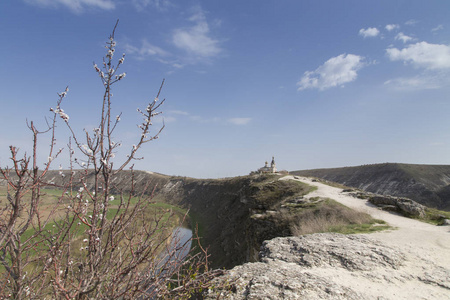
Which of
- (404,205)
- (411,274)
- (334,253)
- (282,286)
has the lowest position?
(411,274)

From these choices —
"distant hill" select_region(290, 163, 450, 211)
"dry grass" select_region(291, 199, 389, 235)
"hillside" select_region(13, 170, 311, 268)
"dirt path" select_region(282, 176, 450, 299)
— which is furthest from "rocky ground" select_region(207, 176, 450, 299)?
"distant hill" select_region(290, 163, 450, 211)

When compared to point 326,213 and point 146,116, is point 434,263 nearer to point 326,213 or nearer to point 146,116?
point 326,213

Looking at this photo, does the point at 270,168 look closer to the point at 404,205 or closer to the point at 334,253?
the point at 404,205

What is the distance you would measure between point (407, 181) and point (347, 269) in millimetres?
70035

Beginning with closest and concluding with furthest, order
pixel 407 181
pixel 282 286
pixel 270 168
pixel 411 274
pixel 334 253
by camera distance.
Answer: pixel 282 286 → pixel 411 274 → pixel 334 253 → pixel 270 168 → pixel 407 181

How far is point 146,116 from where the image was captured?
314 cm

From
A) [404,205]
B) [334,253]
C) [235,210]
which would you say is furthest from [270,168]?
[334,253]

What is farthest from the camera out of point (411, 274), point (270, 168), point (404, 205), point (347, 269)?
point (270, 168)

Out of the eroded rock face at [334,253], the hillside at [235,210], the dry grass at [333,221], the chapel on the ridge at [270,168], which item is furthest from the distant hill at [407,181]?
the eroded rock face at [334,253]

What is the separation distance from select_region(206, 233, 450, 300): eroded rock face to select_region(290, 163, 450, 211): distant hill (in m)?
52.2

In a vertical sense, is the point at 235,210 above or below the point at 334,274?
below

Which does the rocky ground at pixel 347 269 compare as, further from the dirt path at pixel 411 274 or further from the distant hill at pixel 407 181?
the distant hill at pixel 407 181

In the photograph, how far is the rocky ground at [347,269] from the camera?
19.2ft

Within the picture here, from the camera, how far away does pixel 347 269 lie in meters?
7.64
